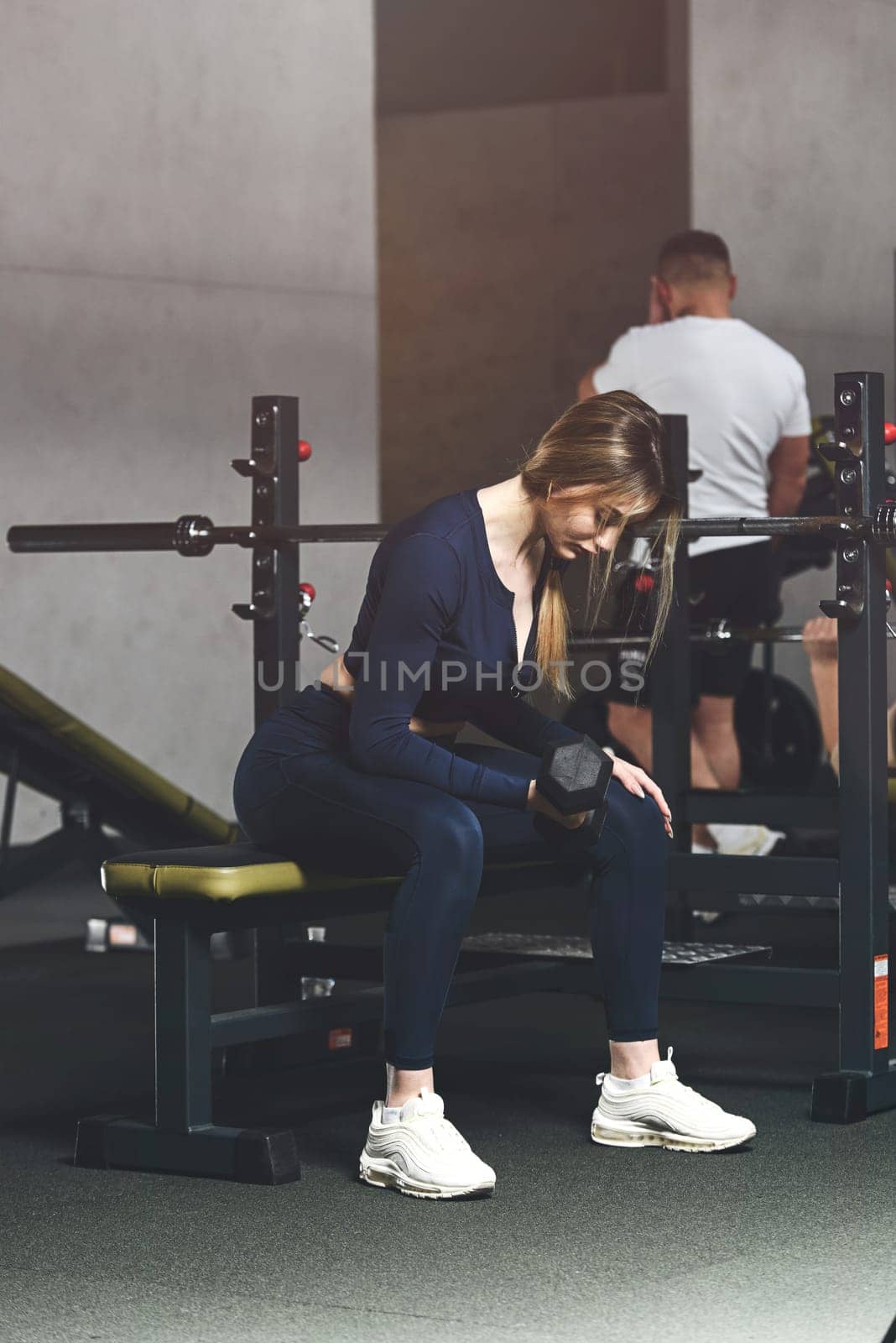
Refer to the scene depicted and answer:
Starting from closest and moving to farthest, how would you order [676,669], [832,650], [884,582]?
[884,582]
[676,669]
[832,650]

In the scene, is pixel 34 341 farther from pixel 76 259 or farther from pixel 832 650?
pixel 832 650

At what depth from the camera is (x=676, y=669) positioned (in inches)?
156

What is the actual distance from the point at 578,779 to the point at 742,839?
233 centimetres

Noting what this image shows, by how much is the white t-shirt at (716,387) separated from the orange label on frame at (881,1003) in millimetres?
1820

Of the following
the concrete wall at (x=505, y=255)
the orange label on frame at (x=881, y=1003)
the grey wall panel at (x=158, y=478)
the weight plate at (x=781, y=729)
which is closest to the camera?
Answer: the orange label on frame at (x=881, y=1003)

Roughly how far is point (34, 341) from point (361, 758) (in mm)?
3725

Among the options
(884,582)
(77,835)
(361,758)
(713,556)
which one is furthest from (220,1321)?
(713,556)

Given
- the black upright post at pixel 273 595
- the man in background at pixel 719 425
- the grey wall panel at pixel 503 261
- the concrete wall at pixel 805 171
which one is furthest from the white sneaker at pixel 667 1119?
the grey wall panel at pixel 503 261

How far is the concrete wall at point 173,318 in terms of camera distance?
20.4 ft

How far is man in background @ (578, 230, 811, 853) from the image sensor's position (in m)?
4.90

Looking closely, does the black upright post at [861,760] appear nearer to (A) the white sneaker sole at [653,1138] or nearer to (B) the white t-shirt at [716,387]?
(A) the white sneaker sole at [653,1138]

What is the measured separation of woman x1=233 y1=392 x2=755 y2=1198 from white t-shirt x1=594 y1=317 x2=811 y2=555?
199cm

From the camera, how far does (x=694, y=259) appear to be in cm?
489

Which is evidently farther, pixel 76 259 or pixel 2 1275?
pixel 76 259
